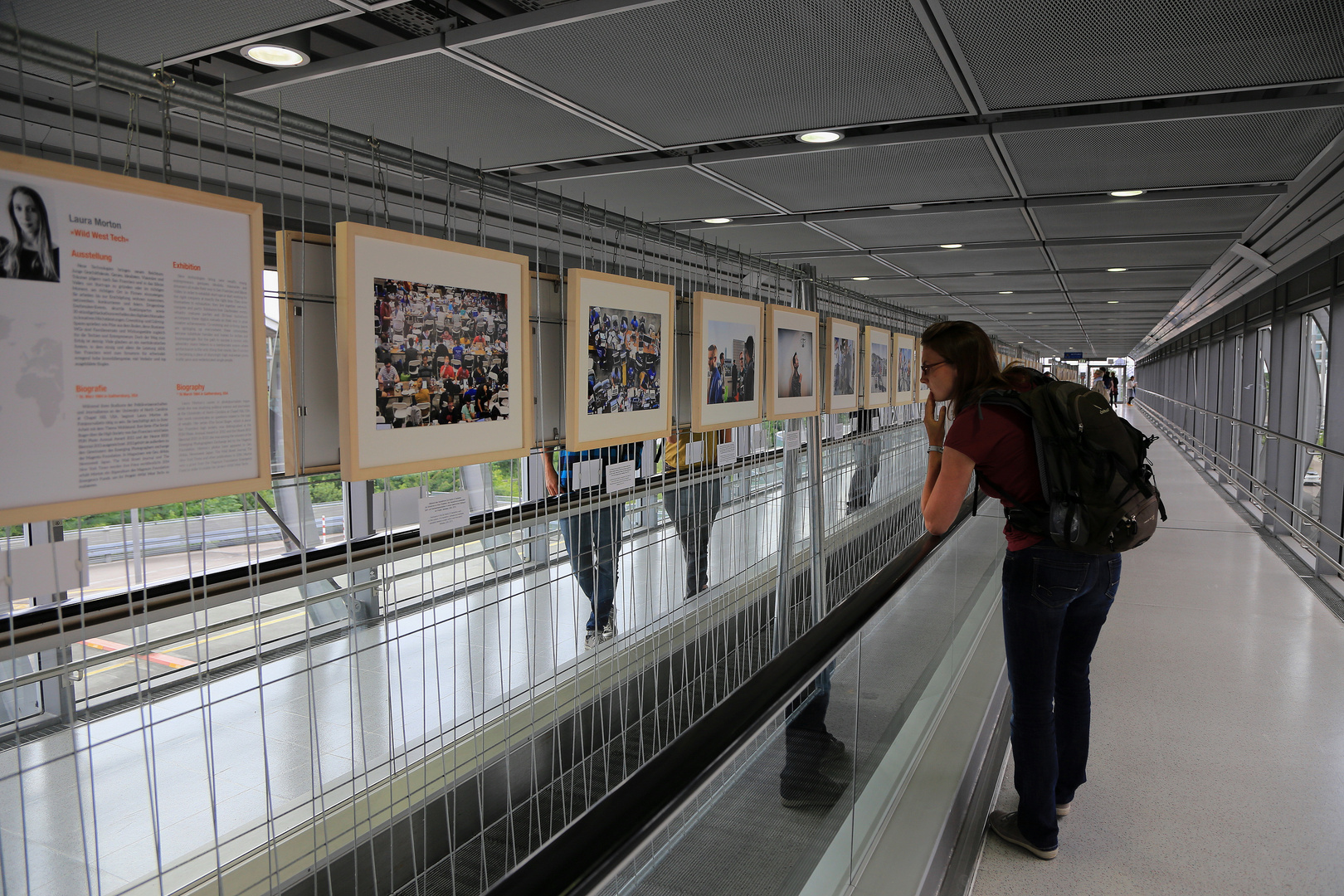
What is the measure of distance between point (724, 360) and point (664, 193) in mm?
1743

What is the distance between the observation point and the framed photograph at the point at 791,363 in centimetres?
334

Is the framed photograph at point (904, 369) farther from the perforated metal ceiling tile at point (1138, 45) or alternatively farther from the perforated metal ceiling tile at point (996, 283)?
the perforated metal ceiling tile at point (1138, 45)

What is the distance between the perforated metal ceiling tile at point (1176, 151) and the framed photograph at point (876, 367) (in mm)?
1213

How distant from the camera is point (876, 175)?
390cm

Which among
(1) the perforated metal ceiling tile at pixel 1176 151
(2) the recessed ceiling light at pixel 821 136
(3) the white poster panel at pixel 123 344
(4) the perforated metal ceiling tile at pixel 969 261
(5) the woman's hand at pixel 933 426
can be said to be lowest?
(5) the woman's hand at pixel 933 426

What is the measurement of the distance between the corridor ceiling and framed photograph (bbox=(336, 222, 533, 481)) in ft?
3.04

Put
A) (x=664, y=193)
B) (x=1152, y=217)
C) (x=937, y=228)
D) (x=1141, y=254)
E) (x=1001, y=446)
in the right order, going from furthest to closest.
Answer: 1. (x=1141, y=254)
2. (x=937, y=228)
3. (x=1152, y=217)
4. (x=664, y=193)
5. (x=1001, y=446)

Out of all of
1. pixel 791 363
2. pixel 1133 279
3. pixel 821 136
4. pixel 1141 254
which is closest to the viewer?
pixel 821 136

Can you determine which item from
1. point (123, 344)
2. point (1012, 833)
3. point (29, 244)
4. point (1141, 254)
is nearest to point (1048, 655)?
point (1012, 833)

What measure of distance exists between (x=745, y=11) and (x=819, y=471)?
2.30 m

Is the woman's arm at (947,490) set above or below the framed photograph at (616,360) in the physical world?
below
